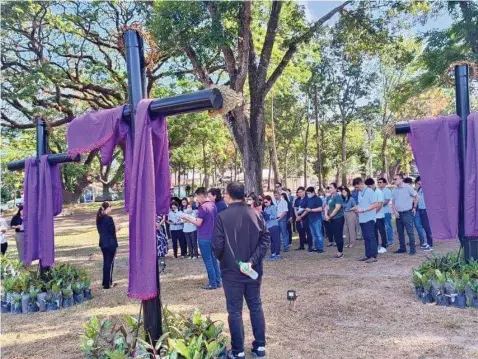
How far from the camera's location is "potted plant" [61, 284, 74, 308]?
6.98m

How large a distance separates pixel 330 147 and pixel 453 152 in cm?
3645

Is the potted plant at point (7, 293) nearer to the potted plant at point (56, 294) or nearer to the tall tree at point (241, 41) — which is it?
the potted plant at point (56, 294)

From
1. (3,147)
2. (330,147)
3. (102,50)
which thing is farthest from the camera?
(330,147)

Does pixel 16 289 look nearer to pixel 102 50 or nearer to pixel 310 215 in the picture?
pixel 310 215

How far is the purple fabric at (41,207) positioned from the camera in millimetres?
6918

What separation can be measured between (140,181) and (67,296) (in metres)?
4.21

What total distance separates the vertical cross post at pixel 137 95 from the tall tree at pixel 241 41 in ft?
18.6

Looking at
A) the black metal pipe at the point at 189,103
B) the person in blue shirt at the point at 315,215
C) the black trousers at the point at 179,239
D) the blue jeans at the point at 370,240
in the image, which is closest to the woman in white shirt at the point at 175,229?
the black trousers at the point at 179,239

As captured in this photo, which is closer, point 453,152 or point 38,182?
point 453,152

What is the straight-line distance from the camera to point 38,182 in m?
7.02

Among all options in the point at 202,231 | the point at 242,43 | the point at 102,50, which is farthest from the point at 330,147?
the point at 202,231

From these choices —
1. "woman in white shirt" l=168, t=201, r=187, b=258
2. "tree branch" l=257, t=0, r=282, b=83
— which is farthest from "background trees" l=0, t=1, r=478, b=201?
"woman in white shirt" l=168, t=201, r=187, b=258

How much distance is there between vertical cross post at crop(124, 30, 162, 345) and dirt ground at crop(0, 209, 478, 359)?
1.31 m

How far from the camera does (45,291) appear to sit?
7055 millimetres
